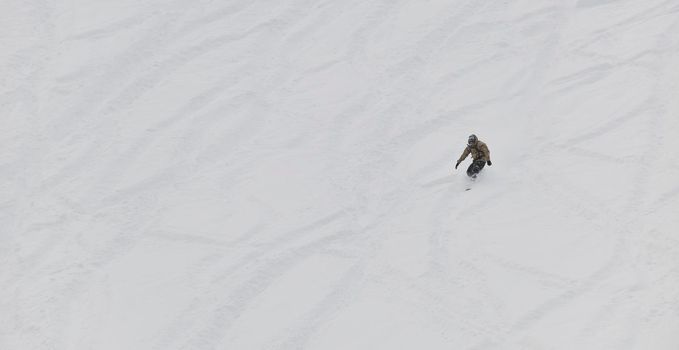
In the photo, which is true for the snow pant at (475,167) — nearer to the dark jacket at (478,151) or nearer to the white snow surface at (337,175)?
the dark jacket at (478,151)

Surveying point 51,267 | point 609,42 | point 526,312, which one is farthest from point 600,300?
point 51,267

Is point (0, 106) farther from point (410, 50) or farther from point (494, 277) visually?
point (494, 277)

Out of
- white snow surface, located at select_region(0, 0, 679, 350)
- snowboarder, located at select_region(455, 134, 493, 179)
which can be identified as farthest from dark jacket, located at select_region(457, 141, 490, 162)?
white snow surface, located at select_region(0, 0, 679, 350)

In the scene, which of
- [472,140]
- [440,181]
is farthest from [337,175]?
[472,140]

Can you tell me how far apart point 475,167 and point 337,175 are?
3.47 m

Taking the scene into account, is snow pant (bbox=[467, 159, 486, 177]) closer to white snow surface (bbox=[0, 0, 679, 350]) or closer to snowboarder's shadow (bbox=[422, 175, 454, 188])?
white snow surface (bbox=[0, 0, 679, 350])

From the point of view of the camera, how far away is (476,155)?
56.3 ft

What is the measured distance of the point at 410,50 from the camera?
21828mm

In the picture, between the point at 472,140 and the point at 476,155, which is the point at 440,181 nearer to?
the point at 476,155

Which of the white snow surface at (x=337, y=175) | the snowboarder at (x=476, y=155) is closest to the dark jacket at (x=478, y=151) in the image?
the snowboarder at (x=476, y=155)

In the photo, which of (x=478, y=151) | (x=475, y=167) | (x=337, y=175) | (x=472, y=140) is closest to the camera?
(x=472, y=140)

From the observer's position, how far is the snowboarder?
55.8ft

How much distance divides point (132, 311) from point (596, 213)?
33.5ft

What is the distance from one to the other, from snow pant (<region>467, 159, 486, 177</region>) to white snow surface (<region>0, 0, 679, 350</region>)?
15.7 inches
